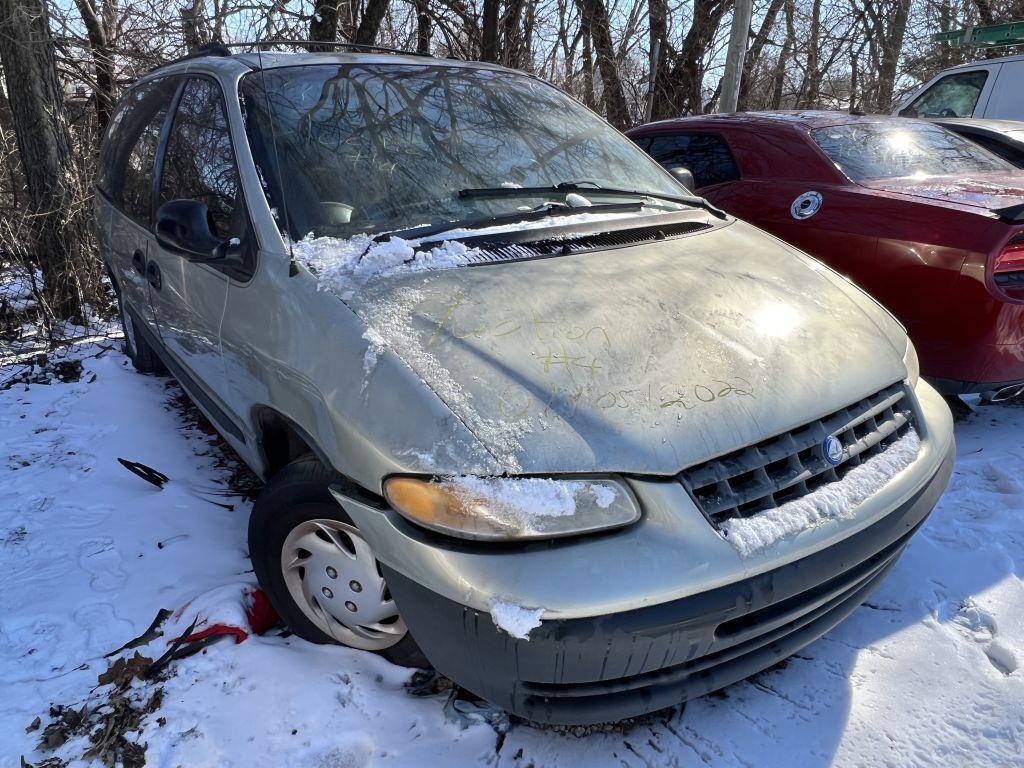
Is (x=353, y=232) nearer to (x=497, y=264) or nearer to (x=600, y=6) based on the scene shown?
(x=497, y=264)

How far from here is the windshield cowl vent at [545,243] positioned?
6.99 ft

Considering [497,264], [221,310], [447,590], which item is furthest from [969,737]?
[221,310]

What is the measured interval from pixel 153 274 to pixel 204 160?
2.31ft

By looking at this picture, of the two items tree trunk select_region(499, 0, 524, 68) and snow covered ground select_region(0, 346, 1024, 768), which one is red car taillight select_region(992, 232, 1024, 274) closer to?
snow covered ground select_region(0, 346, 1024, 768)

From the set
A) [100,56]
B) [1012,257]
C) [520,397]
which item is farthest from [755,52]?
[520,397]

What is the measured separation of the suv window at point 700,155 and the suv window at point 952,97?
441cm

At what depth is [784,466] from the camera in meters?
1.70

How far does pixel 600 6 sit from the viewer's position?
39.7ft

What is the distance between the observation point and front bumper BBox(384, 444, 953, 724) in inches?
57.5

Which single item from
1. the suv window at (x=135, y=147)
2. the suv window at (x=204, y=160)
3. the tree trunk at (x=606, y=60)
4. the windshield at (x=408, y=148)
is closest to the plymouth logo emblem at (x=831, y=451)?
the windshield at (x=408, y=148)

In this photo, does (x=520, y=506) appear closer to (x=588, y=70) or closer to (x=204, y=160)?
(x=204, y=160)

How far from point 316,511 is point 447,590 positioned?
57cm

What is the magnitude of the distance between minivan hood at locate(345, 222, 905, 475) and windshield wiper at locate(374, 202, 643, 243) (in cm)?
22

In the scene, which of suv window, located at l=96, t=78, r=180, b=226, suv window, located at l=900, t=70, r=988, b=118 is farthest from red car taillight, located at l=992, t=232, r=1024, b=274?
suv window, located at l=900, t=70, r=988, b=118
